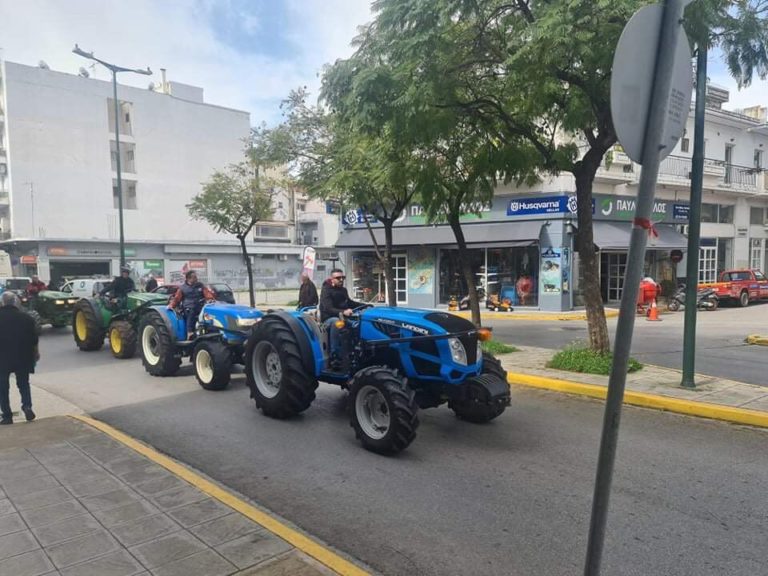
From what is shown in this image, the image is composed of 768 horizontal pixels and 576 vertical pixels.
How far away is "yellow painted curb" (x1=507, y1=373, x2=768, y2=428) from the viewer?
266 inches

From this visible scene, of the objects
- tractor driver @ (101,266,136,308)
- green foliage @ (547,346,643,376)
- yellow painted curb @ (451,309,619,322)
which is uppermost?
tractor driver @ (101,266,136,308)

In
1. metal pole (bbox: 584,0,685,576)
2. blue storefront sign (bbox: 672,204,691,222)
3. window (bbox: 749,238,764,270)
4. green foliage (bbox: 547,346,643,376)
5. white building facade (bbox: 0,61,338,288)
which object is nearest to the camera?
metal pole (bbox: 584,0,685,576)

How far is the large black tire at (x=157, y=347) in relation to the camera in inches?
388

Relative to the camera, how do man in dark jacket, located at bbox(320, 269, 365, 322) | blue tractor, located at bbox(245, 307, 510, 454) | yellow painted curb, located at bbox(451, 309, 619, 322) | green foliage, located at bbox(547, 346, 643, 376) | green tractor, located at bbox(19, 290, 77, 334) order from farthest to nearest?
yellow painted curb, located at bbox(451, 309, 619, 322) < green tractor, located at bbox(19, 290, 77, 334) < green foliage, located at bbox(547, 346, 643, 376) < man in dark jacket, located at bbox(320, 269, 365, 322) < blue tractor, located at bbox(245, 307, 510, 454)

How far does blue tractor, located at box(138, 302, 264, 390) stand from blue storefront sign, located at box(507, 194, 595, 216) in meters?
15.1

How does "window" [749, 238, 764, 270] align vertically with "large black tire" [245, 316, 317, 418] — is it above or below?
above

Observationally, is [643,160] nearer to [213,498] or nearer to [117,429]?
[213,498]

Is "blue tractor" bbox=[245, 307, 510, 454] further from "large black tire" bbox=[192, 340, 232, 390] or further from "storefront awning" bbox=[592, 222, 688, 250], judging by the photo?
"storefront awning" bbox=[592, 222, 688, 250]

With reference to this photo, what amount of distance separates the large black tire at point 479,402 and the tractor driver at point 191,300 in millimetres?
5542

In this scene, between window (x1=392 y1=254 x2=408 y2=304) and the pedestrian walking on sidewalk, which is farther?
window (x1=392 y1=254 x2=408 y2=304)

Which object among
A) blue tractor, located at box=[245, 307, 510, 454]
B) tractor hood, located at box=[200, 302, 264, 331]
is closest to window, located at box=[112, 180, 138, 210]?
tractor hood, located at box=[200, 302, 264, 331]

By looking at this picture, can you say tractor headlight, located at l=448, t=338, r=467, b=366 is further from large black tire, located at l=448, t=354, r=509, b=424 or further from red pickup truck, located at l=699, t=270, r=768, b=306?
red pickup truck, located at l=699, t=270, r=768, b=306

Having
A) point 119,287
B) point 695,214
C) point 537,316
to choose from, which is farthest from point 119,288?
point 537,316

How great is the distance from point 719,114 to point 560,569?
3004 cm
